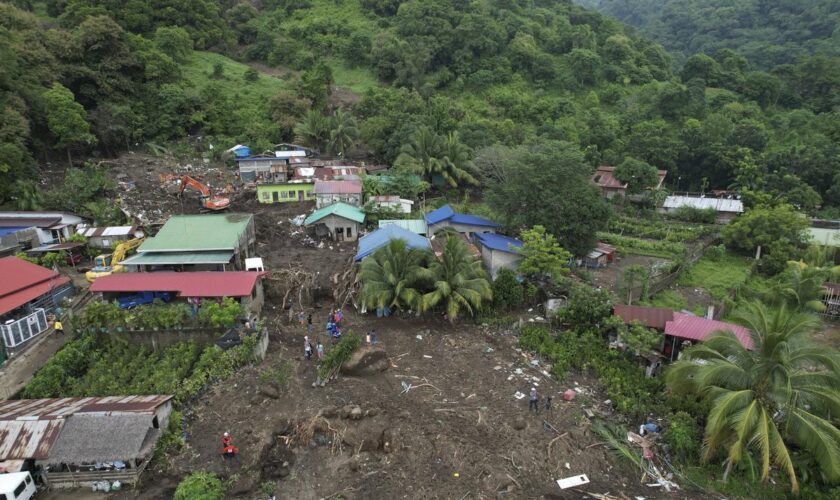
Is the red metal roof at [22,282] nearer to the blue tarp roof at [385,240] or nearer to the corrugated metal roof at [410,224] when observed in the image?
the blue tarp roof at [385,240]

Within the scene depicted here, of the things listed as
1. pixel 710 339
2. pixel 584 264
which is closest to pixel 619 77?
pixel 584 264

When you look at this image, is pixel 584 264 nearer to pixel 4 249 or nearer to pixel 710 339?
pixel 710 339

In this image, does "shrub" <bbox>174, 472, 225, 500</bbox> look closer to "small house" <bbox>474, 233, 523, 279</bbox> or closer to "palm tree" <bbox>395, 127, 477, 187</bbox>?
"small house" <bbox>474, 233, 523, 279</bbox>

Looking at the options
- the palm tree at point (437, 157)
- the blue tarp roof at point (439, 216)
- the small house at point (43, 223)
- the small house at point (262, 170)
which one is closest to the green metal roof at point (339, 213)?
the blue tarp roof at point (439, 216)

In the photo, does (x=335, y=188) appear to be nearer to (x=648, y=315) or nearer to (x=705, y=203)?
(x=648, y=315)

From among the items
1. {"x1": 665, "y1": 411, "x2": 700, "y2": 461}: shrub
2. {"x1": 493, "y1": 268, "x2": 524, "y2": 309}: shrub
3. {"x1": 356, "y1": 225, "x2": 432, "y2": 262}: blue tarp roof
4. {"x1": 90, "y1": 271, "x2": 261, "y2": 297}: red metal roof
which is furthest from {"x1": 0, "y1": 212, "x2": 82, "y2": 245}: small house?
{"x1": 665, "y1": 411, "x2": 700, "y2": 461}: shrub
